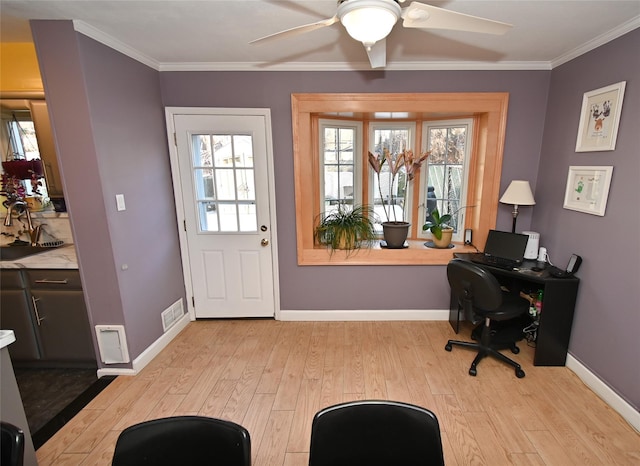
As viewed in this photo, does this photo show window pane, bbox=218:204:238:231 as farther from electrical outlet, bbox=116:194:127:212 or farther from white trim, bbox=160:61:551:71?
white trim, bbox=160:61:551:71

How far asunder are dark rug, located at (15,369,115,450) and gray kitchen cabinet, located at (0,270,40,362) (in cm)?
18

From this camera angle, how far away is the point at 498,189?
9.02 ft

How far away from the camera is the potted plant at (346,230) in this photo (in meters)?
2.91

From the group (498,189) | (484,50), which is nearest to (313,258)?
(498,189)

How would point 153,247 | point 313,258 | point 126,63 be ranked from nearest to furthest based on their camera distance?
point 126,63
point 153,247
point 313,258

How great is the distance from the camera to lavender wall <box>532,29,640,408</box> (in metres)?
1.84

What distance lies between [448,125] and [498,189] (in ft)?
2.73

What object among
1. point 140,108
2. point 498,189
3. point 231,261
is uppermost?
point 140,108

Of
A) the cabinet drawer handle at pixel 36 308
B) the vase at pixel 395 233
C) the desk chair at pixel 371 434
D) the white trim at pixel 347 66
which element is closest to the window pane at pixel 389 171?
the vase at pixel 395 233

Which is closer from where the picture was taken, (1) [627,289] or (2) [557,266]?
(1) [627,289]

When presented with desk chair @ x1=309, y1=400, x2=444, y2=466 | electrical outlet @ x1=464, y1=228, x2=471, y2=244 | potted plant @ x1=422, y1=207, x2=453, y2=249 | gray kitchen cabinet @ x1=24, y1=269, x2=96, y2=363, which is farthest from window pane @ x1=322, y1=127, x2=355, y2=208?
desk chair @ x1=309, y1=400, x2=444, y2=466

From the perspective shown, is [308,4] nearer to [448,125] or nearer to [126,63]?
[126,63]

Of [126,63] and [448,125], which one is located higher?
[126,63]

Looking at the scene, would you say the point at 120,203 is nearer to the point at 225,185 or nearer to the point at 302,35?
the point at 225,185
